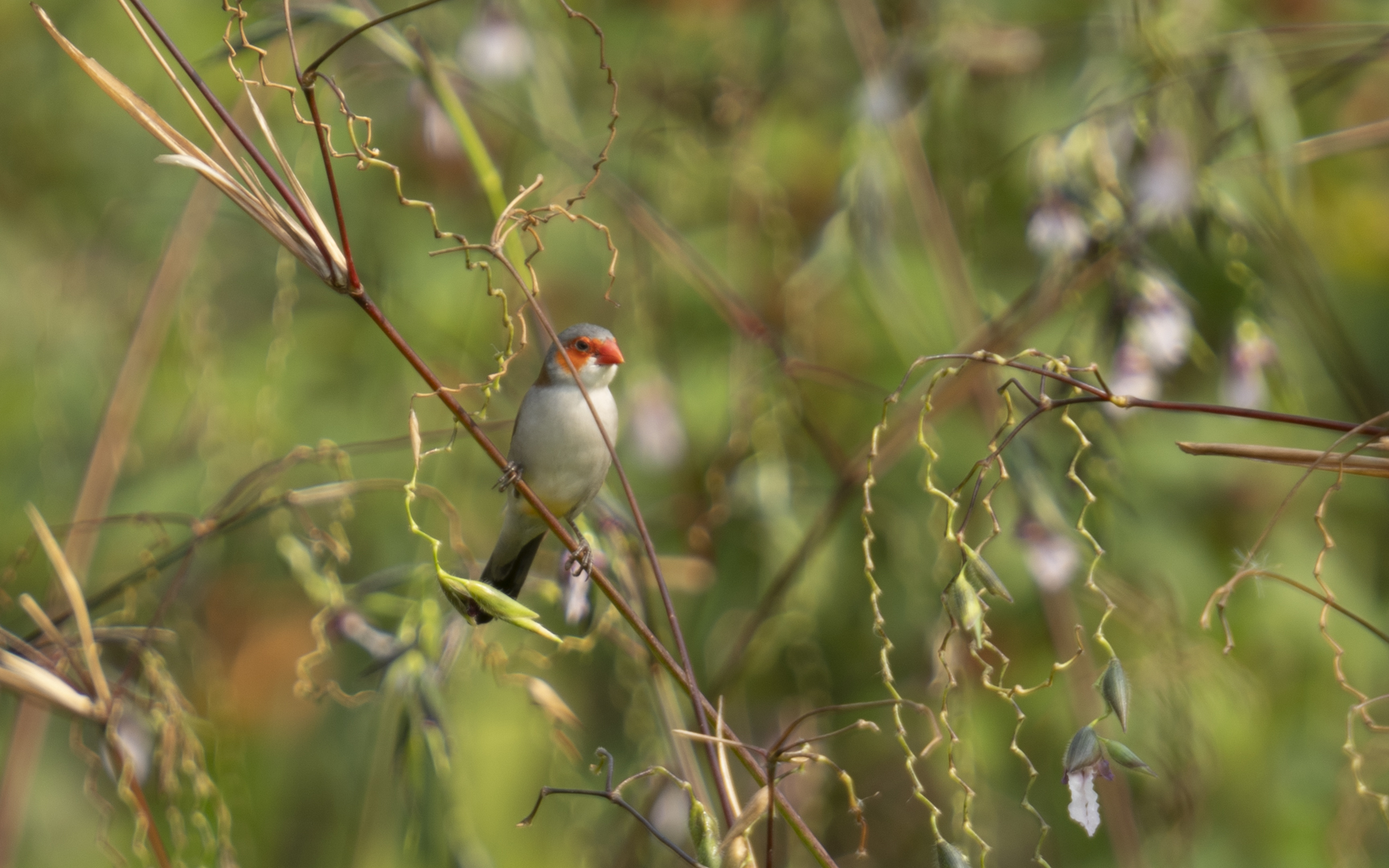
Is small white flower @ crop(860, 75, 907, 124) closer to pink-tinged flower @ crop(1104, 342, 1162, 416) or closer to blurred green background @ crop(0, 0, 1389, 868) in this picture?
blurred green background @ crop(0, 0, 1389, 868)

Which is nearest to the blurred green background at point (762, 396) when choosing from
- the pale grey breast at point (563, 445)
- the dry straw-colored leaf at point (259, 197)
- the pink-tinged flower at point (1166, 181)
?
the pink-tinged flower at point (1166, 181)

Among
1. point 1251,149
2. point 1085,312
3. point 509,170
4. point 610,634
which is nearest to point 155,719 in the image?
point 610,634

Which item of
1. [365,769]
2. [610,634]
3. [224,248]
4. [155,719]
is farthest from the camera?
[224,248]

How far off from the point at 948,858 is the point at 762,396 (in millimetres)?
1313

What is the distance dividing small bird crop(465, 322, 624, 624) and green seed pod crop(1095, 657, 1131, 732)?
1.14 metres

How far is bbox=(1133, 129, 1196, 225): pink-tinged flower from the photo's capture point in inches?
84.6

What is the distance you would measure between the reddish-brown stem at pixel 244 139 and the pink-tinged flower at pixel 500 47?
148 centimetres

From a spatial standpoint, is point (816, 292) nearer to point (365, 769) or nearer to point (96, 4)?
point (365, 769)

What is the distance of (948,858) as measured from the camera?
1359mm

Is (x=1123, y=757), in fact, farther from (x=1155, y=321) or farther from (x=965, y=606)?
(x=1155, y=321)

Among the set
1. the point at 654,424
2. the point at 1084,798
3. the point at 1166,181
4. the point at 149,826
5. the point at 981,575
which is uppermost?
the point at 1166,181

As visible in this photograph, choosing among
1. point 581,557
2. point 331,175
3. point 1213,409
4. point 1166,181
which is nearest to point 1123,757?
point 1213,409

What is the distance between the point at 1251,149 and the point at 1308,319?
421 mm

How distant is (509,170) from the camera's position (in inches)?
145
